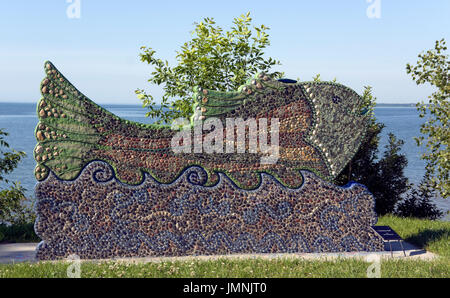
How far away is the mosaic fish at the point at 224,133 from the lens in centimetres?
777

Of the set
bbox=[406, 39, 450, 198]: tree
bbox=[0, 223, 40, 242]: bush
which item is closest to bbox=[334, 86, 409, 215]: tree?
bbox=[406, 39, 450, 198]: tree

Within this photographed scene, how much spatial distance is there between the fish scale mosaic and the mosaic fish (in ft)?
0.05

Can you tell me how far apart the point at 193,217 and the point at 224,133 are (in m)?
1.48

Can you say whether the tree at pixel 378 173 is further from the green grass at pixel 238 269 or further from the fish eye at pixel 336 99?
the green grass at pixel 238 269

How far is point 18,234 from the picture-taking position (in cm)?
965

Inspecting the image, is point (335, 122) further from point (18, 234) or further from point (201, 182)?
point (18, 234)

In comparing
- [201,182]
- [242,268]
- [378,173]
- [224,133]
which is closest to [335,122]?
[224,133]

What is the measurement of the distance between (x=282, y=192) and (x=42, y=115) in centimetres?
409

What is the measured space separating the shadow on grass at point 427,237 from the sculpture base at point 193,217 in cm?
127

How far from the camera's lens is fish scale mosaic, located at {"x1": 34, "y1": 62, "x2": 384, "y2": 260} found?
7824 mm

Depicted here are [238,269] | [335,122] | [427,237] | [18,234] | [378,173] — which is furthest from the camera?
[378,173]

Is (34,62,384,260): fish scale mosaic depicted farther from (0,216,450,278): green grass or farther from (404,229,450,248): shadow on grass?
(404,229,450,248): shadow on grass

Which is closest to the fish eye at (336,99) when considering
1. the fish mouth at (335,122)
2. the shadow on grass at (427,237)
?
the fish mouth at (335,122)
